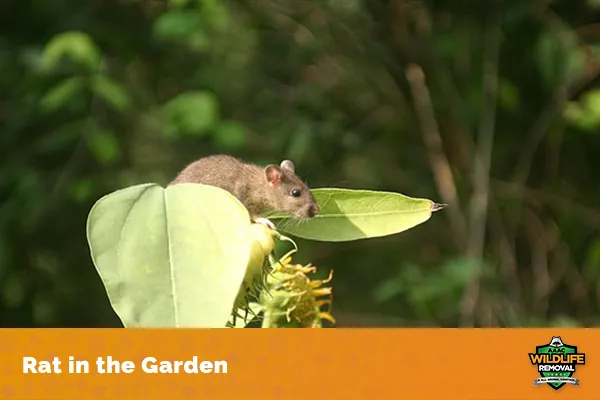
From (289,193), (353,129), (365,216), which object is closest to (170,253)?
(365,216)

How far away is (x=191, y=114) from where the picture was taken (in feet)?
9.35

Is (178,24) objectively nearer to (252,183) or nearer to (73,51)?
(73,51)

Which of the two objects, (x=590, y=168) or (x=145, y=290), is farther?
(x=590, y=168)

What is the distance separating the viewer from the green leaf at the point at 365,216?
0.77 m

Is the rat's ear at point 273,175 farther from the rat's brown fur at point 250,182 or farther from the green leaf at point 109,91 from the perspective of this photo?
the green leaf at point 109,91

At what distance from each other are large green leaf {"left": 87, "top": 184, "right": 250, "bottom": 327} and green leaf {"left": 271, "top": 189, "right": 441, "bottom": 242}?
0.50ft

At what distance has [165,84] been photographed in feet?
10.7

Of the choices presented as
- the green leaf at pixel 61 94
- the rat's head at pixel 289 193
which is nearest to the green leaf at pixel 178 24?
the green leaf at pixel 61 94

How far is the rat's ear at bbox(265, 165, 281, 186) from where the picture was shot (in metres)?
1.23

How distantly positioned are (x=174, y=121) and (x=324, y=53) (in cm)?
68

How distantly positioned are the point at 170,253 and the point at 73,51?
7.19 feet

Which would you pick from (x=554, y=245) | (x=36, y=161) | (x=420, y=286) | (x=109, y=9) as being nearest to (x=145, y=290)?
(x=420, y=286)

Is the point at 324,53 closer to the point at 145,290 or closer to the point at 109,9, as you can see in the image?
the point at 109,9
